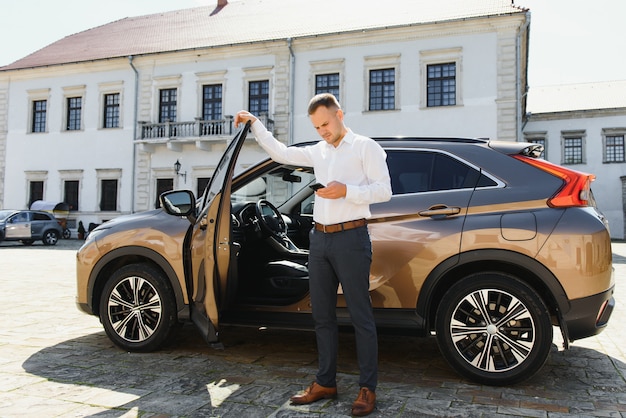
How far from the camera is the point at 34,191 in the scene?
28047 millimetres

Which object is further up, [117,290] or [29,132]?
[29,132]

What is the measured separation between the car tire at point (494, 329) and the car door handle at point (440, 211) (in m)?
0.45

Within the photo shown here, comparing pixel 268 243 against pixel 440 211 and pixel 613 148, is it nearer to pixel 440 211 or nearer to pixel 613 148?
pixel 440 211

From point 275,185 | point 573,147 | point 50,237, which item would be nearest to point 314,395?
point 275,185

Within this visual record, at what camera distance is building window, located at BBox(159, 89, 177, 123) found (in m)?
25.9

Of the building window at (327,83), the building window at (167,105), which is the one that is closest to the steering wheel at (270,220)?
the building window at (327,83)

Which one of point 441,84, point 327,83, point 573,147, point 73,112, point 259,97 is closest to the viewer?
point 441,84

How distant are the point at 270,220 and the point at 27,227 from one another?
19.8m

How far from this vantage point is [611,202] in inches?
1368

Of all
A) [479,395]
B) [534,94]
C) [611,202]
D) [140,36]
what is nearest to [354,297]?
[479,395]

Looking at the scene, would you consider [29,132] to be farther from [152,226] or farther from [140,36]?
[152,226]

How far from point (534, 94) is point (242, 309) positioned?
46.3 meters

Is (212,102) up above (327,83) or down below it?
below

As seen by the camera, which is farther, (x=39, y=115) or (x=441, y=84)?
(x=39, y=115)
